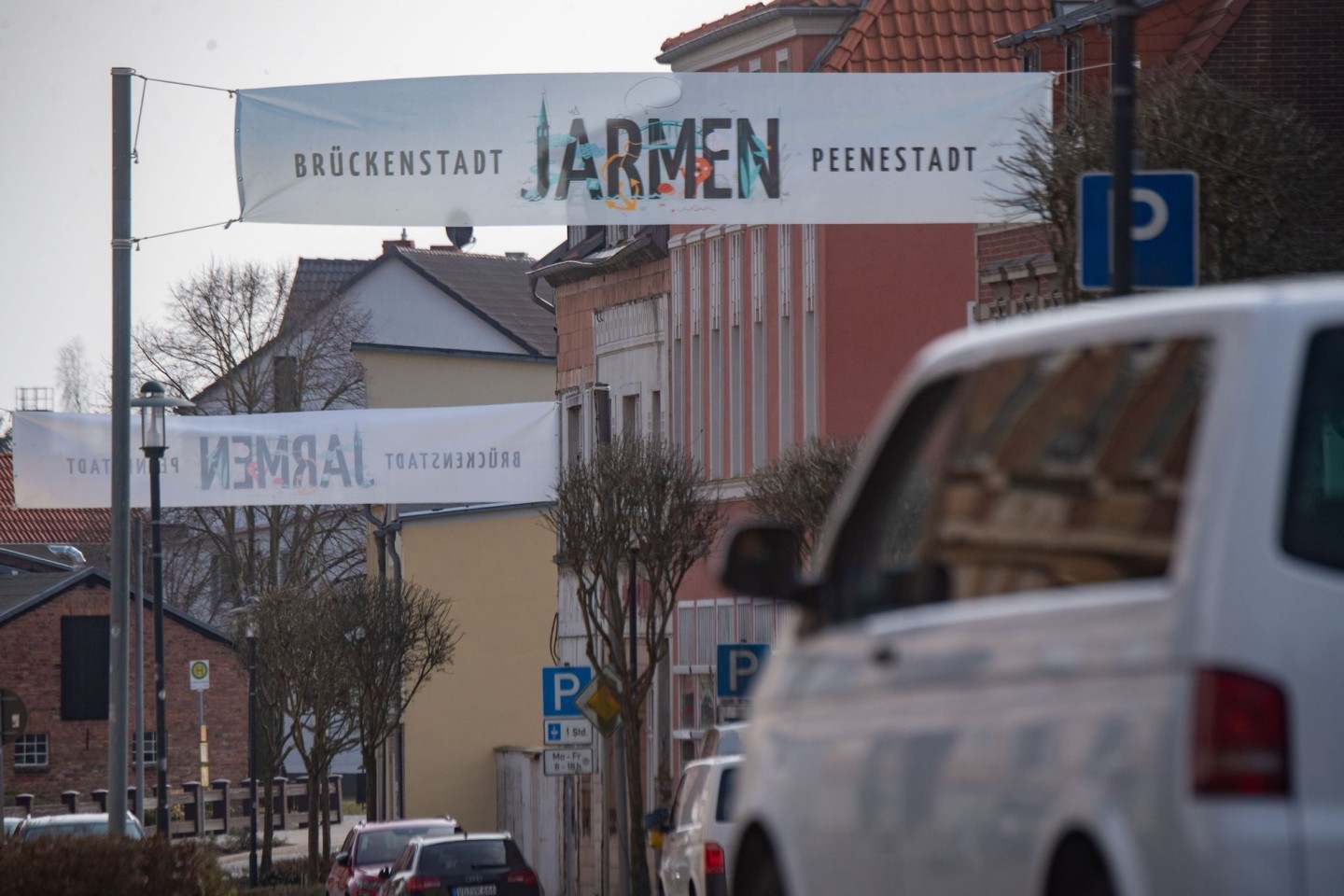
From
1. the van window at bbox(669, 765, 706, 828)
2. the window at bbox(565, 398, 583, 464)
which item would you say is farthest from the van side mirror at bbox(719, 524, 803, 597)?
the window at bbox(565, 398, 583, 464)

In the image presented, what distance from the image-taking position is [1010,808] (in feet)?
17.1

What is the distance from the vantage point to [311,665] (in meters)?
49.6

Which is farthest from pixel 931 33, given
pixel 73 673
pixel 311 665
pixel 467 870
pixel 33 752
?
pixel 33 752

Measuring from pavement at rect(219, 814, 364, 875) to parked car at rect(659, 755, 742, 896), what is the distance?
3078 centimetres

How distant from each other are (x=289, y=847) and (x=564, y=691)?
36.2 m

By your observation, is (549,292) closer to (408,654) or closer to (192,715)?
(192,715)

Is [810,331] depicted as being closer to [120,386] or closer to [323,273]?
[120,386]

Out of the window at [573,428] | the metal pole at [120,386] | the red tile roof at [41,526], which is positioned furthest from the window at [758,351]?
the red tile roof at [41,526]

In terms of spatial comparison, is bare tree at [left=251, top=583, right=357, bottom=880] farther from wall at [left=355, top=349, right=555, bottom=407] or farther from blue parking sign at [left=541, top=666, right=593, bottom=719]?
wall at [left=355, top=349, right=555, bottom=407]

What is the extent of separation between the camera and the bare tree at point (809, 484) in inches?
1143

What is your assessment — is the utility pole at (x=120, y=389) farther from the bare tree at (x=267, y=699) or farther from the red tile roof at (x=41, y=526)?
the red tile roof at (x=41, y=526)

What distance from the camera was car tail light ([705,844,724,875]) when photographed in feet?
57.9

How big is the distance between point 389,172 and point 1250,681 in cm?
1300

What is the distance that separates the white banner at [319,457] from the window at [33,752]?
1800 inches
